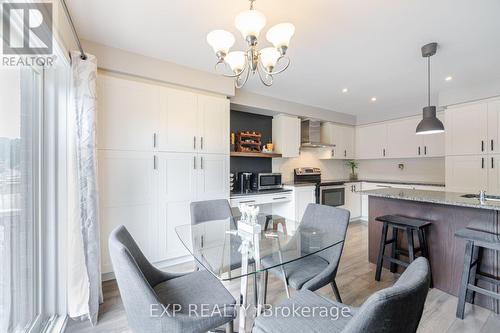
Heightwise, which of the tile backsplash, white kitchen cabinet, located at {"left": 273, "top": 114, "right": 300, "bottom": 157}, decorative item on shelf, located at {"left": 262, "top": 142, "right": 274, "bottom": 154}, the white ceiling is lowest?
the tile backsplash

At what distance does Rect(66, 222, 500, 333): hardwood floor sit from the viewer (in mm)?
1784

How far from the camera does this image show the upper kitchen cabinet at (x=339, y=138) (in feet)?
16.7

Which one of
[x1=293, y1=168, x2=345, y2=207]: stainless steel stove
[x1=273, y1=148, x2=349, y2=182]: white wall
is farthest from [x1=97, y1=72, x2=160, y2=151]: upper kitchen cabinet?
[x1=293, y1=168, x2=345, y2=207]: stainless steel stove

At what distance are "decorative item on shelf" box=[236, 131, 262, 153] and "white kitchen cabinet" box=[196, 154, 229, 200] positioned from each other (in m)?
0.67

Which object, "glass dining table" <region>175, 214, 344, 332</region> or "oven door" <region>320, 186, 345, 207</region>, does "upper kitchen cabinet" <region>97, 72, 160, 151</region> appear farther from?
"oven door" <region>320, 186, 345, 207</region>

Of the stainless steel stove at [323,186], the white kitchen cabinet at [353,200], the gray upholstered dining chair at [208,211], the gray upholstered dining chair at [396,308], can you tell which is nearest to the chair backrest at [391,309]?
the gray upholstered dining chair at [396,308]

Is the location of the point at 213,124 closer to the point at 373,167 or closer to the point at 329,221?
the point at 329,221

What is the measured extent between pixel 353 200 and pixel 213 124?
3669mm

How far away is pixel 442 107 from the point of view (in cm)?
391

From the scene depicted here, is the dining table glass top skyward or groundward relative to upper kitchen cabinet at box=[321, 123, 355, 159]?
groundward

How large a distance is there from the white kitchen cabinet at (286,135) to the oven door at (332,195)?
0.97m

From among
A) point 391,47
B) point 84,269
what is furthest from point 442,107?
point 84,269

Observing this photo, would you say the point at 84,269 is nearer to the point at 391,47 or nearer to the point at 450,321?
the point at 450,321

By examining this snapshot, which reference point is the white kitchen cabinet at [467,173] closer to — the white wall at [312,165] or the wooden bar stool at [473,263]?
the wooden bar stool at [473,263]
